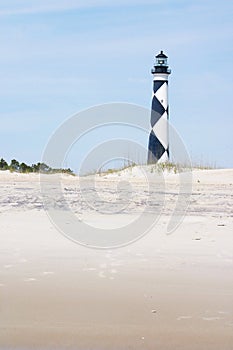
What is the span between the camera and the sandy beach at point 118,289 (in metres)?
4.65

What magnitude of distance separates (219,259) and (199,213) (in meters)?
3.22

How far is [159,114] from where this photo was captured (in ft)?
82.6

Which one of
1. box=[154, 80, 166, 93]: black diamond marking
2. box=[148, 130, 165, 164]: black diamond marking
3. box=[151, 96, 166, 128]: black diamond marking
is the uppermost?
box=[154, 80, 166, 93]: black diamond marking

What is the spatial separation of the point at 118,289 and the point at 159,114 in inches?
781

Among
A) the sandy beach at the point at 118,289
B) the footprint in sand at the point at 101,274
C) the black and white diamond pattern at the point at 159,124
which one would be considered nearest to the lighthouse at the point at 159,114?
the black and white diamond pattern at the point at 159,124

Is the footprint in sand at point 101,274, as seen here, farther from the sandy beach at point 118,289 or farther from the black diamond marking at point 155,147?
the black diamond marking at point 155,147

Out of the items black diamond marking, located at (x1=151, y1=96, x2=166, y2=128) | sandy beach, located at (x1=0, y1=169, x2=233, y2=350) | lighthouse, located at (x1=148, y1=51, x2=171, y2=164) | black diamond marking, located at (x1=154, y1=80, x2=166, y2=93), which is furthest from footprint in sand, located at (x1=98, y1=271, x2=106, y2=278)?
black diamond marking, located at (x1=154, y1=80, x2=166, y2=93)

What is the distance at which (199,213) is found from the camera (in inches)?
394

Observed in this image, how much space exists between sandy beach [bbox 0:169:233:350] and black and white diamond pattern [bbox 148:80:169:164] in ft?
49.0

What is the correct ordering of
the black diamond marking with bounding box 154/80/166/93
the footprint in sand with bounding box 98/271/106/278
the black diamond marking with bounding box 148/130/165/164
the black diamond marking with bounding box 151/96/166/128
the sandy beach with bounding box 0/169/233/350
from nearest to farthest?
1. the sandy beach with bounding box 0/169/233/350
2. the footprint in sand with bounding box 98/271/106/278
3. the black diamond marking with bounding box 148/130/165/164
4. the black diamond marking with bounding box 151/96/166/128
5. the black diamond marking with bounding box 154/80/166/93

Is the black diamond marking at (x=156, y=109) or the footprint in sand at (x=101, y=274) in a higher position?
the black diamond marking at (x=156, y=109)

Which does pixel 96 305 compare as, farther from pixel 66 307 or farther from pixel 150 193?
pixel 150 193

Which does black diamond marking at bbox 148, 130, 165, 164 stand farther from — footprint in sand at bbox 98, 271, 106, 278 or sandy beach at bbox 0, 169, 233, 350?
footprint in sand at bbox 98, 271, 106, 278

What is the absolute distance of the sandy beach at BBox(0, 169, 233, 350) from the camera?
465cm
